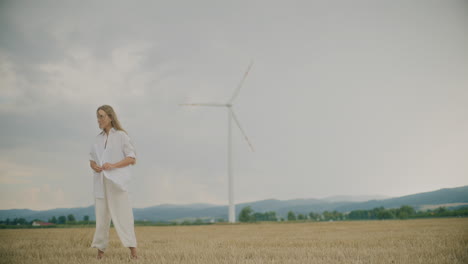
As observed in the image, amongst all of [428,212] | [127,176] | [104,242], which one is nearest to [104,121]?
[127,176]

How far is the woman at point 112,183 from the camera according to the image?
23.9ft

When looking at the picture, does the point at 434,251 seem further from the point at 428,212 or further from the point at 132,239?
the point at 428,212

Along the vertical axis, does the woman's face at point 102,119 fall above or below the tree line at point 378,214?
above

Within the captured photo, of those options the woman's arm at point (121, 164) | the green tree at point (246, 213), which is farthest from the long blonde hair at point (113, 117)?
the green tree at point (246, 213)

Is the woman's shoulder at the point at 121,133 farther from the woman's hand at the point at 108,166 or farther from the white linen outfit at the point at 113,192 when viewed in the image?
the woman's hand at the point at 108,166

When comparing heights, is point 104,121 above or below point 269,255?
above

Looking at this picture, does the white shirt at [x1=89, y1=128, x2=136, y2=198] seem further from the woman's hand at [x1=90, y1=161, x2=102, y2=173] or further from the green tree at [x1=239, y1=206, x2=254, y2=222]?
the green tree at [x1=239, y1=206, x2=254, y2=222]

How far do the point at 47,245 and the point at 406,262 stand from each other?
28.4ft

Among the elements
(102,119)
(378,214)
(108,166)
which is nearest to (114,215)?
(108,166)

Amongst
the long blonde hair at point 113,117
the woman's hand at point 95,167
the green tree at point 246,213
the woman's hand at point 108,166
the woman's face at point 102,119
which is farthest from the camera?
the green tree at point 246,213

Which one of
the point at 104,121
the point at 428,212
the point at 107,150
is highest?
the point at 104,121

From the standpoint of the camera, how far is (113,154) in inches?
293

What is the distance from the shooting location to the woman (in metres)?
7.29

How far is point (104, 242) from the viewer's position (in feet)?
24.2
